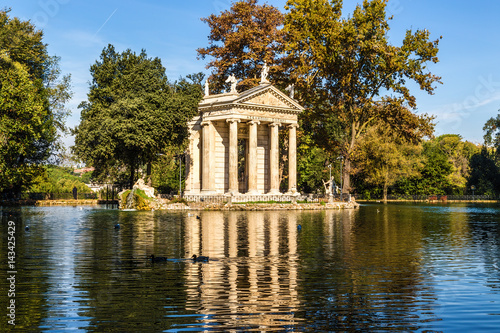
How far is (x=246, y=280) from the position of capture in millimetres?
14406

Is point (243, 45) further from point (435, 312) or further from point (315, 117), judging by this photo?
point (435, 312)

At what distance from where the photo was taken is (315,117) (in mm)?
73812

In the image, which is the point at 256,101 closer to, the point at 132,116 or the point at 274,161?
the point at 274,161

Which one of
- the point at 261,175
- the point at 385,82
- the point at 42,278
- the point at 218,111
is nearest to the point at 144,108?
the point at 218,111

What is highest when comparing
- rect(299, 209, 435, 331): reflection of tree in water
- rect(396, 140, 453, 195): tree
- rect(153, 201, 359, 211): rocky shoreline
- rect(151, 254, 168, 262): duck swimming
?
rect(396, 140, 453, 195): tree

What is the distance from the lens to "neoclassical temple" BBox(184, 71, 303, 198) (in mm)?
67000

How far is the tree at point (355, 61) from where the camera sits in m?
65.9

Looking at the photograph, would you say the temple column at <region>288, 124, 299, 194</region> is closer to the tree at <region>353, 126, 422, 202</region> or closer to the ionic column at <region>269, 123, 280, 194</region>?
the ionic column at <region>269, 123, 280, 194</region>

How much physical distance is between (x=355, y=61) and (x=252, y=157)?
16.0 meters

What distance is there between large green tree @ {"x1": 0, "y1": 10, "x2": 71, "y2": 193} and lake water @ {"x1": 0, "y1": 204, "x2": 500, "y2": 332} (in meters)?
39.4

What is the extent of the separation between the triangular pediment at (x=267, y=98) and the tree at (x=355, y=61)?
7.87 feet

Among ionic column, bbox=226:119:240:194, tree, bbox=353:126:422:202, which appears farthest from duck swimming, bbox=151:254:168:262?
tree, bbox=353:126:422:202

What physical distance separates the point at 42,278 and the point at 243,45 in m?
70.5

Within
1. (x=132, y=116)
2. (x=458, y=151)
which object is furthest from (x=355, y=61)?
(x=458, y=151)
